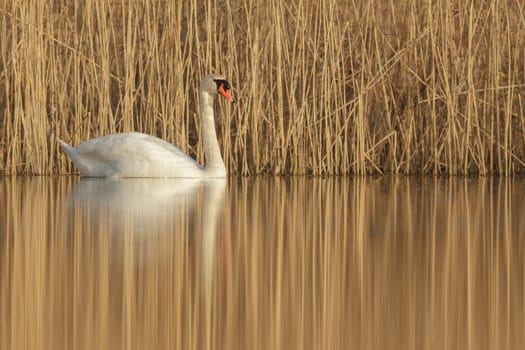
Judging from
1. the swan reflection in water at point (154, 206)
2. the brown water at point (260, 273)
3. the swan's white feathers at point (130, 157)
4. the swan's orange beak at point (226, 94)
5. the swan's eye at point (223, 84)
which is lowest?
the brown water at point (260, 273)

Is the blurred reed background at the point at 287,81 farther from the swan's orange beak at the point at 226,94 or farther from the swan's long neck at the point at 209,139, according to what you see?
the swan's orange beak at the point at 226,94

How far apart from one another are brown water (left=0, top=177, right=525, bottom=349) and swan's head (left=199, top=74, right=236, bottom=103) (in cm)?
168

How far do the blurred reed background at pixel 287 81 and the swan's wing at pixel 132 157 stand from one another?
1.52 ft

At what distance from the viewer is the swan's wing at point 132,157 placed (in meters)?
7.39

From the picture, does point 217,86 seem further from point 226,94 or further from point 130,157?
point 130,157

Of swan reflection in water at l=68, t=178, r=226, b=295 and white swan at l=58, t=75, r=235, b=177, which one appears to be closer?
swan reflection in water at l=68, t=178, r=226, b=295

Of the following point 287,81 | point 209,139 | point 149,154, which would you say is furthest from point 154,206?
point 287,81

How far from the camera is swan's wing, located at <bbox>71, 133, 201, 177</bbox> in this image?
7394 mm

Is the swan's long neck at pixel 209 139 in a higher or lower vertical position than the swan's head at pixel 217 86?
lower

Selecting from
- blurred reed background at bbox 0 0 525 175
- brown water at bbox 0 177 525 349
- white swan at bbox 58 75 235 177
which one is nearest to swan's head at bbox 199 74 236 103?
white swan at bbox 58 75 235 177

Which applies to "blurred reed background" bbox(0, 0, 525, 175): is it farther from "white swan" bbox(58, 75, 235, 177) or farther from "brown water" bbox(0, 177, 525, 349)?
"brown water" bbox(0, 177, 525, 349)

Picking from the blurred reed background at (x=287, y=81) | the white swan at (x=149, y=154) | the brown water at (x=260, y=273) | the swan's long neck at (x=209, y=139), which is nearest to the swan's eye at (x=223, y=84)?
the white swan at (x=149, y=154)

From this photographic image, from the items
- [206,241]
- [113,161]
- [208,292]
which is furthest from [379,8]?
[208,292]

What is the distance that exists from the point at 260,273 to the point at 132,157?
4.37 meters
